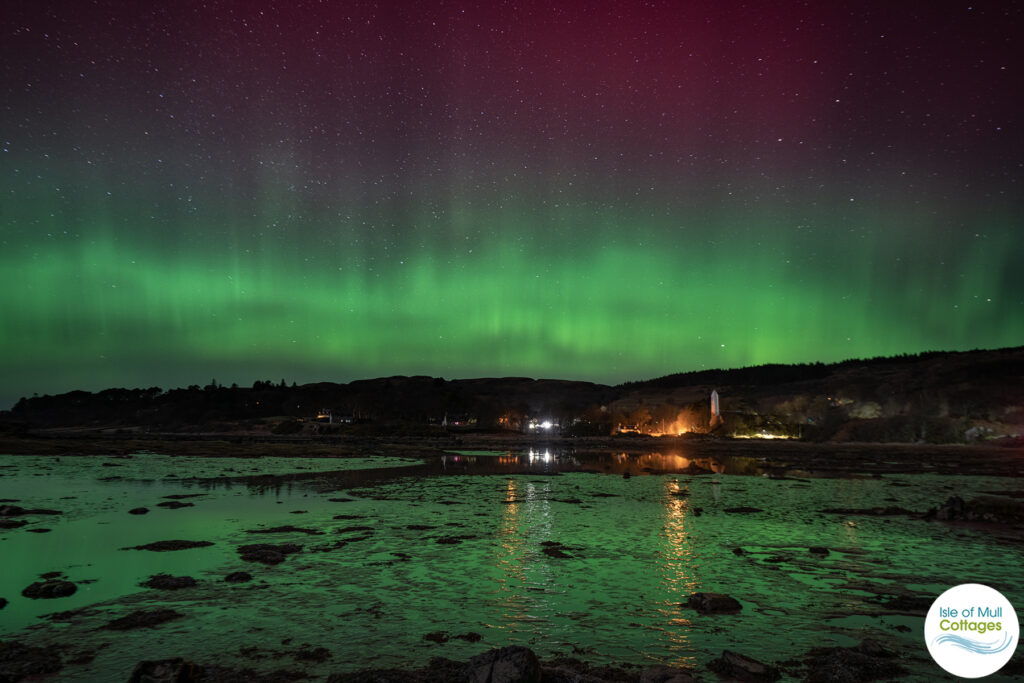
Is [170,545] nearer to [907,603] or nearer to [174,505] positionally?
[174,505]

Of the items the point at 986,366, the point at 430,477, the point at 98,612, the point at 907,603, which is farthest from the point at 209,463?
the point at 986,366

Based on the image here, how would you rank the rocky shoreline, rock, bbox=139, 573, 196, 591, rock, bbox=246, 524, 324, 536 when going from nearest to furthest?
the rocky shoreline < rock, bbox=139, 573, 196, 591 < rock, bbox=246, 524, 324, 536

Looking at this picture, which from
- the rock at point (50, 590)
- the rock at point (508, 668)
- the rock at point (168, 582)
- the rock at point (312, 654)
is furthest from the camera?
the rock at point (168, 582)

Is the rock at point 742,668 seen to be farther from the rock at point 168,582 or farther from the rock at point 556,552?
the rock at point 168,582

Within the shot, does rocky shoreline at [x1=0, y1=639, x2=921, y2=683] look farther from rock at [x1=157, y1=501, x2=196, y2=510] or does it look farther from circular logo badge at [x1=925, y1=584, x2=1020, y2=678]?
rock at [x1=157, y1=501, x2=196, y2=510]

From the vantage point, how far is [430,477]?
129 feet

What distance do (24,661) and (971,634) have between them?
49.0 feet

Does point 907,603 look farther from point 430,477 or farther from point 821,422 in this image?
point 821,422

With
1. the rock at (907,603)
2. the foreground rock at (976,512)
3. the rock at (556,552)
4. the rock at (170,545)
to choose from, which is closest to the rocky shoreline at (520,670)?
the rock at (907,603)

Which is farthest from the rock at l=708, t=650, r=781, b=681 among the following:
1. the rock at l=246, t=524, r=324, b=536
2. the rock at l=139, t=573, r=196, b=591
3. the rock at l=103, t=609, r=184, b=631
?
the rock at l=246, t=524, r=324, b=536

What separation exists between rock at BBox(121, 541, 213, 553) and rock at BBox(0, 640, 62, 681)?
7457 mm

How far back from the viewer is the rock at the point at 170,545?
16.4 m

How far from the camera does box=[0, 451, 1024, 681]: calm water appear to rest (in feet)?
31.6

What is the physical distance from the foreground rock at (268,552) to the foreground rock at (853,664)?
12450 mm
